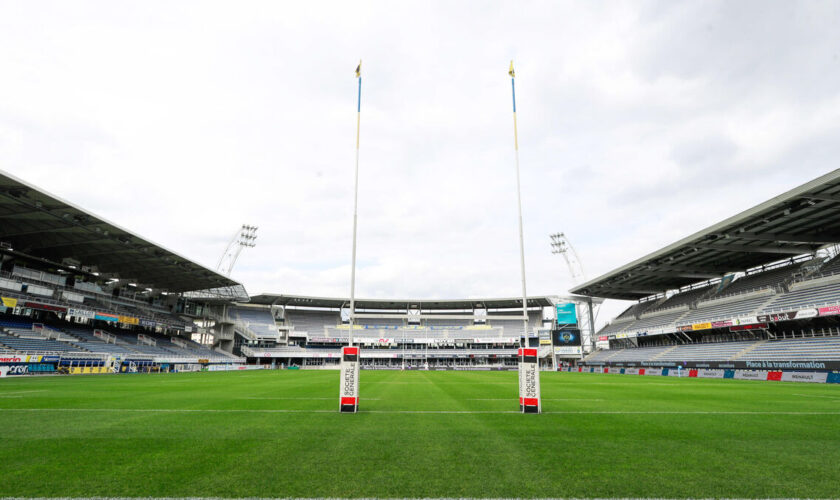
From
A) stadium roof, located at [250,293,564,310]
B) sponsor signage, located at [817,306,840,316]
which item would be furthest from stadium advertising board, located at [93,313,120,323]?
sponsor signage, located at [817,306,840,316]

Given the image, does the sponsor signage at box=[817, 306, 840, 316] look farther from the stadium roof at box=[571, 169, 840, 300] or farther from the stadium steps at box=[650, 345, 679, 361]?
the stadium steps at box=[650, 345, 679, 361]

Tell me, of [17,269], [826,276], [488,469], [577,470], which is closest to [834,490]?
[577,470]

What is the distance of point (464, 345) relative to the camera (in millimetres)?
81188

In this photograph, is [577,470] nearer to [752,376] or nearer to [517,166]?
[517,166]

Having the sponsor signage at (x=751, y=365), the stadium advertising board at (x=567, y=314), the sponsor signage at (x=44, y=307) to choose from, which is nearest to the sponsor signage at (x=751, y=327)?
the sponsor signage at (x=751, y=365)

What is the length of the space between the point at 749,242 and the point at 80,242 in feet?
210

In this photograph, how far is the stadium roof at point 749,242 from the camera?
28297 mm

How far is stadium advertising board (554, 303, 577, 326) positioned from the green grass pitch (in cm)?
5256

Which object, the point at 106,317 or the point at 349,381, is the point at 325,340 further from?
the point at 349,381

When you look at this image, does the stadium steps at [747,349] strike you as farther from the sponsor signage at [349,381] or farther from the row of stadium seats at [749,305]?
the sponsor signage at [349,381]

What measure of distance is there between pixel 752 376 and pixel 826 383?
6785 mm

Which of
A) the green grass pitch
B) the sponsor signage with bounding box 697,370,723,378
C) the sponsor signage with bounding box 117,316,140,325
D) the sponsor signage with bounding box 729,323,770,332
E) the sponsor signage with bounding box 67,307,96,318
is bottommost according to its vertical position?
the sponsor signage with bounding box 697,370,723,378

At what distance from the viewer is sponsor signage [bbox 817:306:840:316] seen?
30.4m

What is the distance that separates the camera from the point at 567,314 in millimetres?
62875
